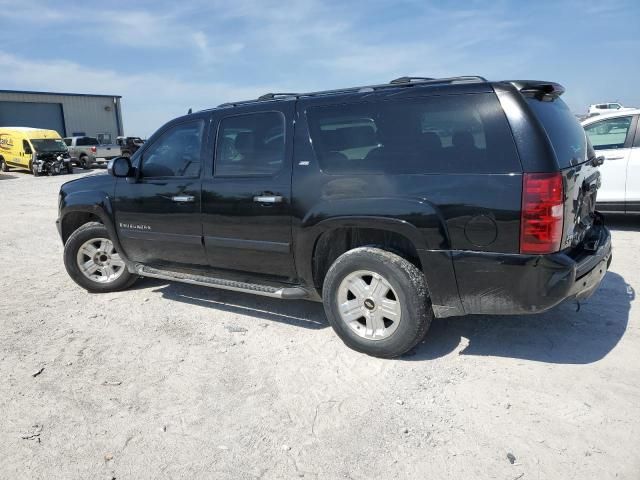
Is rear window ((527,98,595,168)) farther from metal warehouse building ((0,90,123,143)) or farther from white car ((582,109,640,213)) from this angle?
metal warehouse building ((0,90,123,143))

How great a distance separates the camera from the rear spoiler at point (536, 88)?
307cm

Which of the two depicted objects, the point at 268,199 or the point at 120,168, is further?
the point at 120,168

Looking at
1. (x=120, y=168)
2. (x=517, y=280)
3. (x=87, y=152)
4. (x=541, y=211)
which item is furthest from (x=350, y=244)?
(x=87, y=152)

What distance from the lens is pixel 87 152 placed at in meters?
27.3

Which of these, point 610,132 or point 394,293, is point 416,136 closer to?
point 394,293

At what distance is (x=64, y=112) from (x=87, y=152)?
49.7 ft

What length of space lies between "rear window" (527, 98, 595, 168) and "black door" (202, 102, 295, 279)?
1.77 m

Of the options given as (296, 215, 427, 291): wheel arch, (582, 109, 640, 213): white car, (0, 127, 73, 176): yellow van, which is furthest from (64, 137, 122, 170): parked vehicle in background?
(296, 215, 427, 291): wheel arch

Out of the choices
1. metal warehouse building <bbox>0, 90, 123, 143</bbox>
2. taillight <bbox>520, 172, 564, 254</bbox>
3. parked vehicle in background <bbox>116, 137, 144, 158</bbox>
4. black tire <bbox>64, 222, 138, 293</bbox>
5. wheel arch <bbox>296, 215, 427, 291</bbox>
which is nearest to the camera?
taillight <bbox>520, 172, 564, 254</bbox>

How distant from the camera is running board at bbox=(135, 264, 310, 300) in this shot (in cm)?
393

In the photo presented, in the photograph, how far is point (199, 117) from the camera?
449 cm

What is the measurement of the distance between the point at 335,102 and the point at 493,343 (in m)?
2.16

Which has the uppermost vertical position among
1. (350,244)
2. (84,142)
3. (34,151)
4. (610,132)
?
(84,142)

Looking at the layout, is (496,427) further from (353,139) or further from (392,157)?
(353,139)
